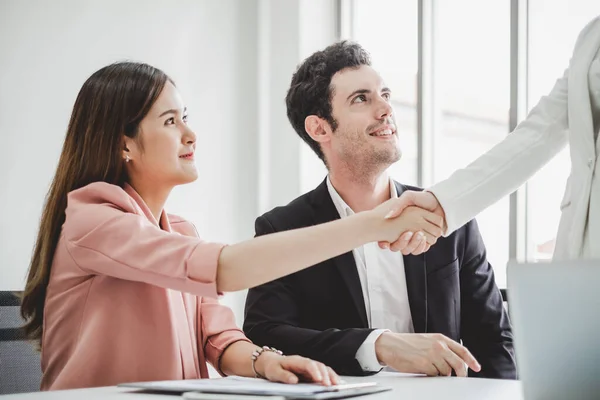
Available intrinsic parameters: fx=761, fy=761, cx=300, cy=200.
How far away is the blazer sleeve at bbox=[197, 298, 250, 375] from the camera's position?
1709mm

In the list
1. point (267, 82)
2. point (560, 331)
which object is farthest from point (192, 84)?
point (560, 331)

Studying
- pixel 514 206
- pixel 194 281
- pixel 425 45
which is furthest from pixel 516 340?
pixel 425 45

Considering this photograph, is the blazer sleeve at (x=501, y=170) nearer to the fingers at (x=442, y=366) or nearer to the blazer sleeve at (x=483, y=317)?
the blazer sleeve at (x=483, y=317)

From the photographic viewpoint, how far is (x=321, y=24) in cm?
418

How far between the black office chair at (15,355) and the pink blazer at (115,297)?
16 cm

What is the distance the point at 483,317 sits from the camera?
2.08 metres

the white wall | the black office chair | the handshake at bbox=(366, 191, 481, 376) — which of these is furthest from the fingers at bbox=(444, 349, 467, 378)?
the white wall

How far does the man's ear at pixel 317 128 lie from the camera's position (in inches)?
98.6

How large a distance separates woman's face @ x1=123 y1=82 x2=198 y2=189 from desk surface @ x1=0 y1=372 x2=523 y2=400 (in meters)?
0.57

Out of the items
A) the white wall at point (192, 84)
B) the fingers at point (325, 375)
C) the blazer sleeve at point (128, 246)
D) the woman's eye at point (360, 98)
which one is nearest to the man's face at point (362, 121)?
the woman's eye at point (360, 98)

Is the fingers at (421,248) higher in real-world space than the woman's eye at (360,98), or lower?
lower

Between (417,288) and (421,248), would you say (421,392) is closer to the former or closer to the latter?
(421,248)

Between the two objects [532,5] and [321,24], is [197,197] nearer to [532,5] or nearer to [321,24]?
[321,24]

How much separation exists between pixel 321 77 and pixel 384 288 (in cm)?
78
